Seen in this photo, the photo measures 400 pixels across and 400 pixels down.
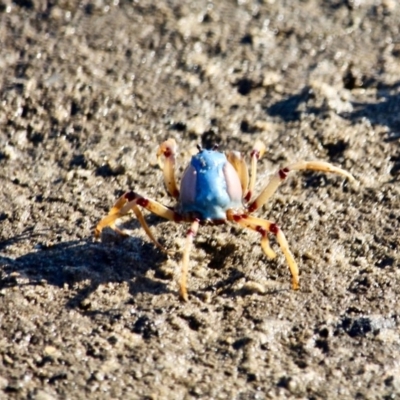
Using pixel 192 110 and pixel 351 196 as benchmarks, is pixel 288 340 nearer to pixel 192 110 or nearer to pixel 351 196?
pixel 351 196

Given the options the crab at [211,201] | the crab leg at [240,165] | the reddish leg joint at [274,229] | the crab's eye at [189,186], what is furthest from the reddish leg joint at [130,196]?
the reddish leg joint at [274,229]

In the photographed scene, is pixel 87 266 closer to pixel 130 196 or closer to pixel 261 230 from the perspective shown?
pixel 130 196

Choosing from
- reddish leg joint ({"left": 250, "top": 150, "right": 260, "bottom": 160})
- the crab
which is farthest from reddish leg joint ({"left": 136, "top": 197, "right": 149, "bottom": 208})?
reddish leg joint ({"left": 250, "top": 150, "right": 260, "bottom": 160})

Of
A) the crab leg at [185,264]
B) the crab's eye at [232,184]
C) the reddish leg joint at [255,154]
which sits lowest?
the crab leg at [185,264]

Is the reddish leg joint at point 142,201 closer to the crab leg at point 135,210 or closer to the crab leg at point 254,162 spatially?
the crab leg at point 135,210

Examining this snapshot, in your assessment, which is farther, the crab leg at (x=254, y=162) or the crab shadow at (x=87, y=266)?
the crab leg at (x=254, y=162)

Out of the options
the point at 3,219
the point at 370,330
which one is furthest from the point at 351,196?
the point at 3,219
